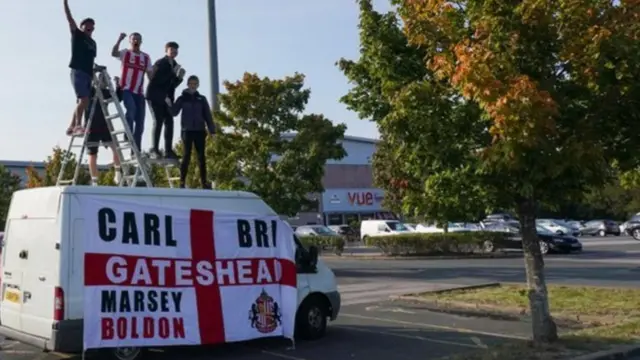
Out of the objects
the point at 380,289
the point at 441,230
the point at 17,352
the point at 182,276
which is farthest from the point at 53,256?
the point at 441,230

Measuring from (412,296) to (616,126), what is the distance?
295 inches

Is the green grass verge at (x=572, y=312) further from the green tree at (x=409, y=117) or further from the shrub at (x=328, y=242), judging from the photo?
the shrub at (x=328, y=242)

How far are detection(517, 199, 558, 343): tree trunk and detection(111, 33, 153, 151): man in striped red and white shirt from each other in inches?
211

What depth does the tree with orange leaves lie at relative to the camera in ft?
29.5

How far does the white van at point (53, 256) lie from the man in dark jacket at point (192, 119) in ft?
5.28

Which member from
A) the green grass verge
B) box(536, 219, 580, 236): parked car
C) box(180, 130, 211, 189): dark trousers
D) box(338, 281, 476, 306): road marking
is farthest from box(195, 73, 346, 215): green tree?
box(536, 219, 580, 236): parked car

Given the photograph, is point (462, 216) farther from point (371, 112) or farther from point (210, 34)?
point (210, 34)

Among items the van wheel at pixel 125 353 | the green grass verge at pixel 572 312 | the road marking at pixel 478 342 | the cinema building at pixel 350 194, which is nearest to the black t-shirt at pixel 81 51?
the van wheel at pixel 125 353

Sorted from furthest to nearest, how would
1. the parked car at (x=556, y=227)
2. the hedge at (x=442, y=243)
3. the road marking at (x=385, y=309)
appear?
the parked car at (x=556, y=227) < the hedge at (x=442, y=243) < the road marking at (x=385, y=309)

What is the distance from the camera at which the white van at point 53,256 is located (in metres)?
8.62

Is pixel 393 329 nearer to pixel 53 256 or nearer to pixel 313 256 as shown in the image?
pixel 313 256

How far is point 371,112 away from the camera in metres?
11.0

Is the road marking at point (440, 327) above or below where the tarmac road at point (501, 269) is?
below

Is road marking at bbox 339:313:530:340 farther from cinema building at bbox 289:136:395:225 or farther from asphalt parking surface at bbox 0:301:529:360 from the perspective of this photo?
cinema building at bbox 289:136:395:225
